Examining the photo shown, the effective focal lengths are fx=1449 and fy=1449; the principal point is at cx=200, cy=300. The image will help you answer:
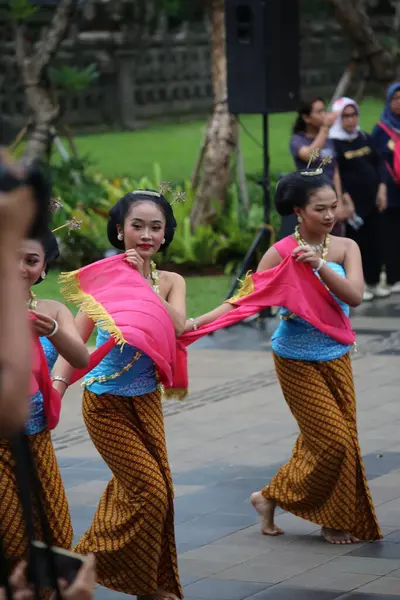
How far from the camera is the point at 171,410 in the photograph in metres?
10.2

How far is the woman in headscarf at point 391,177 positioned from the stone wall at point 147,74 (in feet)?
64.3

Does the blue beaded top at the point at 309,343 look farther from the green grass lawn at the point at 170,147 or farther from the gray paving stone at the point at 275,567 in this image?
the green grass lawn at the point at 170,147

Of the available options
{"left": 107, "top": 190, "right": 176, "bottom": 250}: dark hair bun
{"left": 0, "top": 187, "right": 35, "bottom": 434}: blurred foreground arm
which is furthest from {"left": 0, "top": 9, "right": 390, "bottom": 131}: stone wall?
{"left": 0, "top": 187, "right": 35, "bottom": 434}: blurred foreground arm

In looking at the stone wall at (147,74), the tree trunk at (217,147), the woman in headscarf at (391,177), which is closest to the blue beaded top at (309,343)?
the woman in headscarf at (391,177)

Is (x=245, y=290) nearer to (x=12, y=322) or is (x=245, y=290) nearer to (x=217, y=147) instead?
(x=12, y=322)

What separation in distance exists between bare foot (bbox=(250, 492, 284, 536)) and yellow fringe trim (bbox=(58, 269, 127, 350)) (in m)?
1.46

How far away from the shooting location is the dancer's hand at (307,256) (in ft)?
22.0

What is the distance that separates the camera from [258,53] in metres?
13.4

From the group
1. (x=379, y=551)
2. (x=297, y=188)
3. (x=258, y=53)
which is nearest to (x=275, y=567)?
(x=379, y=551)

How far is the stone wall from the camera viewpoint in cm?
3566

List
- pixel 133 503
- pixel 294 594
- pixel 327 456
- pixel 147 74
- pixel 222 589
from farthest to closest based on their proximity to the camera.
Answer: pixel 147 74, pixel 327 456, pixel 222 589, pixel 294 594, pixel 133 503

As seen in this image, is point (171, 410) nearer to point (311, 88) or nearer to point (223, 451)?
point (223, 451)

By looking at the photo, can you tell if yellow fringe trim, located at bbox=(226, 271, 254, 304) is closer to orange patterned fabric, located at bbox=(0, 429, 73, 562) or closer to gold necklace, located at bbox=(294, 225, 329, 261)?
gold necklace, located at bbox=(294, 225, 329, 261)

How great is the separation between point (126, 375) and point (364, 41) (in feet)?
42.2
